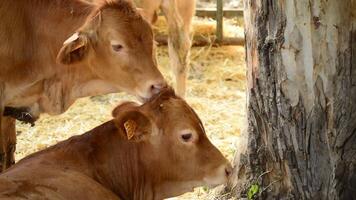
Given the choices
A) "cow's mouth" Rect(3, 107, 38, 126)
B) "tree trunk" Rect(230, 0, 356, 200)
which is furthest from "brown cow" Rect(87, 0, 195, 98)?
"tree trunk" Rect(230, 0, 356, 200)

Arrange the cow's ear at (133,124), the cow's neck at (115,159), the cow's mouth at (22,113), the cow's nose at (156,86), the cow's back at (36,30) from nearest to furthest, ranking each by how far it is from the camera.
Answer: the cow's ear at (133,124), the cow's neck at (115,159), the cow's nose at (156,86), the cow's back at (36,30), the cow's mouth at (22,113)

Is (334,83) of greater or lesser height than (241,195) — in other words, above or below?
above

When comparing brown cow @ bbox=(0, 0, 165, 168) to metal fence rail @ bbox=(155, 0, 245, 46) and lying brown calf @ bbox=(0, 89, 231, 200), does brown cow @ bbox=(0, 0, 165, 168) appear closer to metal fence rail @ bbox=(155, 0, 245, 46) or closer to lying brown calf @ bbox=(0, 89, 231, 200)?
lying brown calf @ bbox=(0, 89, 231, 200)

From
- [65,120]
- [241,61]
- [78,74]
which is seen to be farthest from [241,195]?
[241,61]

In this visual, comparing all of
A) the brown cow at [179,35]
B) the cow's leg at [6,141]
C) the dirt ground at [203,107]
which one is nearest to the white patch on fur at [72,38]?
the cow's leg at [6,141]

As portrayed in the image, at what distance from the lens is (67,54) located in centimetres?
527

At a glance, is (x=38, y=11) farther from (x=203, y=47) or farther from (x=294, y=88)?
(x=203, y=47)

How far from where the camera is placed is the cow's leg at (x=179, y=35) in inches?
318

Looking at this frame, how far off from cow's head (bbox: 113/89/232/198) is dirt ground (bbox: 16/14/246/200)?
3.69ft

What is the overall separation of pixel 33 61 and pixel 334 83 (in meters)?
2.17

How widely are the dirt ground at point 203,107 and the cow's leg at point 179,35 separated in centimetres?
44

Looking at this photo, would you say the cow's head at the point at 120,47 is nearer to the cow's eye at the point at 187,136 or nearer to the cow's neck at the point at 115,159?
the cow's neck at the point at 115,159

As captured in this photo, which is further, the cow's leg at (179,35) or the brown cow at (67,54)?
the cow's leg at (179,35)

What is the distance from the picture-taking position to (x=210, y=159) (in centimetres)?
449
